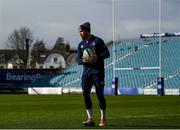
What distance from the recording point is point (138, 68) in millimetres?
58562

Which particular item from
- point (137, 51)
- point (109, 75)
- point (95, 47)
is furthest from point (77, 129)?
point (137, 51)

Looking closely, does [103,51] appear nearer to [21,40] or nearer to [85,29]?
[85,29]

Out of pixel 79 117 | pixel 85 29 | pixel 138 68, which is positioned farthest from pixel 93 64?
pixel 138 68

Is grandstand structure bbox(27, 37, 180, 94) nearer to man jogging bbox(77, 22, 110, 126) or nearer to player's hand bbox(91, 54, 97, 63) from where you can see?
man jogging bbox(77, 22, 110, 126)

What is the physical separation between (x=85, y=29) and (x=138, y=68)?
1881 inches

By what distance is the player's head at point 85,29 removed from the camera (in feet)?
36.3

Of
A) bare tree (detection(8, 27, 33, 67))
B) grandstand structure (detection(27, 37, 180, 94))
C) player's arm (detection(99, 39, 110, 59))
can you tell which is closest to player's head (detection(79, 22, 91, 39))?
player's arm (detection(99, 39, 110, 59))

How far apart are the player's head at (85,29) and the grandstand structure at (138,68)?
37875 millimetres

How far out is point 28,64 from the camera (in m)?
116

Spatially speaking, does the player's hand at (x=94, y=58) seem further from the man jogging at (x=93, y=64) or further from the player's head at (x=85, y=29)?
the player's head at (x=85, y=29)

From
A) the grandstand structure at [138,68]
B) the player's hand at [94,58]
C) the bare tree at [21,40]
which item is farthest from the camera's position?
the bare tree at [21,40]

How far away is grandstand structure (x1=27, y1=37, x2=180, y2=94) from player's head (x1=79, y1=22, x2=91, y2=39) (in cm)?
3788

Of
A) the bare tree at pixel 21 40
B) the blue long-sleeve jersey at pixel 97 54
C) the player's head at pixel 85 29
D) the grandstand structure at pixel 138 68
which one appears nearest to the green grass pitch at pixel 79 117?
the blue long-sleeve jersey at pixel 97 54

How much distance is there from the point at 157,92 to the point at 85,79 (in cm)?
3471
